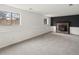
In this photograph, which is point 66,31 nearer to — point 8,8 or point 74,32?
point 74,32

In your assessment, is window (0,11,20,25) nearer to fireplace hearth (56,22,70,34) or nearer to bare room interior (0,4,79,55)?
bare room interior (0,4,79,55)

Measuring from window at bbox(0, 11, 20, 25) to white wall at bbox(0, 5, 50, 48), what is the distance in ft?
0.77

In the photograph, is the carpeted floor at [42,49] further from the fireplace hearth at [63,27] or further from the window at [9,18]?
the fireplace hearth at [63,27]

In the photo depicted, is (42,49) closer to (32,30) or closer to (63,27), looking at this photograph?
(32,30)

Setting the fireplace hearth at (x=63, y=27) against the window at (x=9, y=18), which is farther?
the fireplace hearth at (x=63, y=27)

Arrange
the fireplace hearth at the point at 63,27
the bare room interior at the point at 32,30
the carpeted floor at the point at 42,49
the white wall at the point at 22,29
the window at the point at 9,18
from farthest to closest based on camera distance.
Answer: the fireplace hearth at the point at 63,27, the window at the point at 9,18, the white wall at the point at 22,29, the bare room interior at the point at 32,30, the carpeted floor at the point at 42,49

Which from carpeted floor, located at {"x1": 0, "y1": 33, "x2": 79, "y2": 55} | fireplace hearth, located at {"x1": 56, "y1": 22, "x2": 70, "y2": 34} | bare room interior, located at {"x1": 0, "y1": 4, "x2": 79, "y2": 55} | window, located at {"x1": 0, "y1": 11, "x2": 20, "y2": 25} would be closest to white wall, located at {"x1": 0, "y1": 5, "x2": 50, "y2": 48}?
bare room interior, located at {"x1": 0, "y1": 4, "x2": 79, "y2": 55}

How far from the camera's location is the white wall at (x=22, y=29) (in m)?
4.84

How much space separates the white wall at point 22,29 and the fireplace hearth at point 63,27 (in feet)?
8.78

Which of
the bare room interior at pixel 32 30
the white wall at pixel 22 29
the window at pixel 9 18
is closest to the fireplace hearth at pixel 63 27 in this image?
the bare room interior at pixel 32 30

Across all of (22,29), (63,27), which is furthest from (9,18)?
(63,27)

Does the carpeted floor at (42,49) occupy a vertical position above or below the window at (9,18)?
below

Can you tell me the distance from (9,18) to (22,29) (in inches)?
48.0

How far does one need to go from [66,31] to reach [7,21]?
6.86 meters
